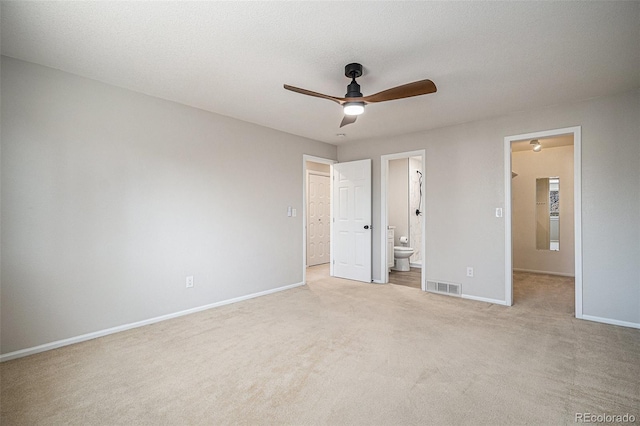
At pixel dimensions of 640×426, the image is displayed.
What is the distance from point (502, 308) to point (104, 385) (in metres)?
4.08

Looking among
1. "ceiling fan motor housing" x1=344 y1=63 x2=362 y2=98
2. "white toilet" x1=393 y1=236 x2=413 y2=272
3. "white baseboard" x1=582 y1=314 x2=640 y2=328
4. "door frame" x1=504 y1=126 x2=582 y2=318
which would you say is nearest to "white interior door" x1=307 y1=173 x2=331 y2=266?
"white toilet" x1=393 y1=236 x2=413 y2=272

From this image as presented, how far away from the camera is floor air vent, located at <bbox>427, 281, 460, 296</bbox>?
4480 millimetres

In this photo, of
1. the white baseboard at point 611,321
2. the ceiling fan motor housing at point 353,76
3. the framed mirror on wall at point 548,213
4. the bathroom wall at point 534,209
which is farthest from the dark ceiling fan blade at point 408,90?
the framed mirror on wall at point 548,213

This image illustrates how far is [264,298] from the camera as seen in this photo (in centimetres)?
438

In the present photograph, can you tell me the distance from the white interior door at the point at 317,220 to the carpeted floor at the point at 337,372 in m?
3.45

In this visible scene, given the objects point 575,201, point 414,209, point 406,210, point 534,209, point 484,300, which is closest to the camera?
point 575,201

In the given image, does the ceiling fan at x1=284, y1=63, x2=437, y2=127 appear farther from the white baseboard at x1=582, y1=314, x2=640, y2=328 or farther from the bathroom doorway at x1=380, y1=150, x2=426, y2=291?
the bathroom doorway at x1=380, y1=150, x2=426, y2=291

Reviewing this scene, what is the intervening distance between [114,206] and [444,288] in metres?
4.20

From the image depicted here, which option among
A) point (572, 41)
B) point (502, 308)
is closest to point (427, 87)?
point (572, 41)

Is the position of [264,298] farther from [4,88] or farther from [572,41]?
[572,41]

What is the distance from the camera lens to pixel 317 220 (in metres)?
7.27

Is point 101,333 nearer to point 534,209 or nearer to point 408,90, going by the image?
point 408,90

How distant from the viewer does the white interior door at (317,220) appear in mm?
7098

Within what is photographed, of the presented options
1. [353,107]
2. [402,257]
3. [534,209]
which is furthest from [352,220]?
[534,209]
